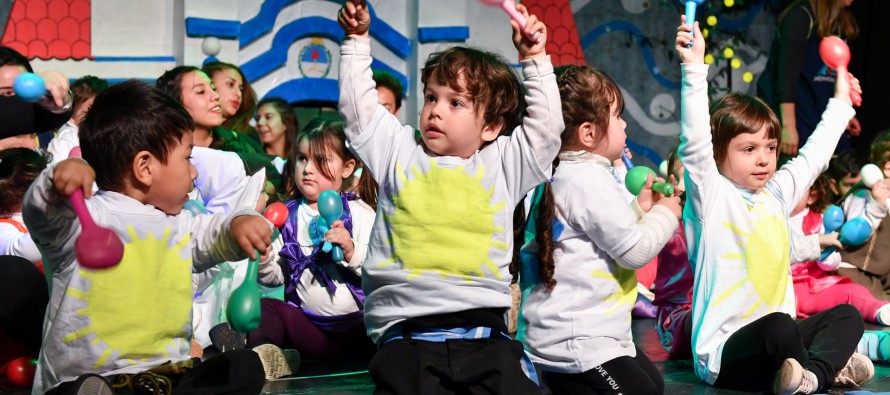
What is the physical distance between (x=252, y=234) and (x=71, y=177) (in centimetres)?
38

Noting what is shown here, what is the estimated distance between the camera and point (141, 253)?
7.29 ft

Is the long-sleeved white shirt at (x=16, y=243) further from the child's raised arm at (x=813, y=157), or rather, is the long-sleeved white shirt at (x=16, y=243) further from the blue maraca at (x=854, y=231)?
the blue maraca at (x=854, y=231)

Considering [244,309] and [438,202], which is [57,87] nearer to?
[244,309]

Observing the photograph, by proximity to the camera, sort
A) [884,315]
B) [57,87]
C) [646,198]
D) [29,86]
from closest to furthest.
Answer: [29,86]
[57,87]
[646,198]
[884,315]

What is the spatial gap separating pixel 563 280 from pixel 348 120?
26.4 inches

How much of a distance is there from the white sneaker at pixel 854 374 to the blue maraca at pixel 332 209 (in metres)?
1.50

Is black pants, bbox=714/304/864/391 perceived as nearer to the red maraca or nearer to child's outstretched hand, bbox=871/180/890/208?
child's outstretched hand, bbox=871/180/890/208

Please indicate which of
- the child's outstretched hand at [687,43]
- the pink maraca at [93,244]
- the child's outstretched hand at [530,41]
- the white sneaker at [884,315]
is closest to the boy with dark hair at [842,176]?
the white sneaker at [884,315]

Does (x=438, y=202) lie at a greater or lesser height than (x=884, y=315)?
greater

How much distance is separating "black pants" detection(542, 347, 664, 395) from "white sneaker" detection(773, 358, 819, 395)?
39 cm

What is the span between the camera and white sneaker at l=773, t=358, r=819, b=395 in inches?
108

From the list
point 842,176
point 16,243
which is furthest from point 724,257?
point 842,176

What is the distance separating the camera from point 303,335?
3.35 m

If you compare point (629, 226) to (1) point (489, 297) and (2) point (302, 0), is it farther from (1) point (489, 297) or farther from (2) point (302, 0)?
(2) point (302, 0)
